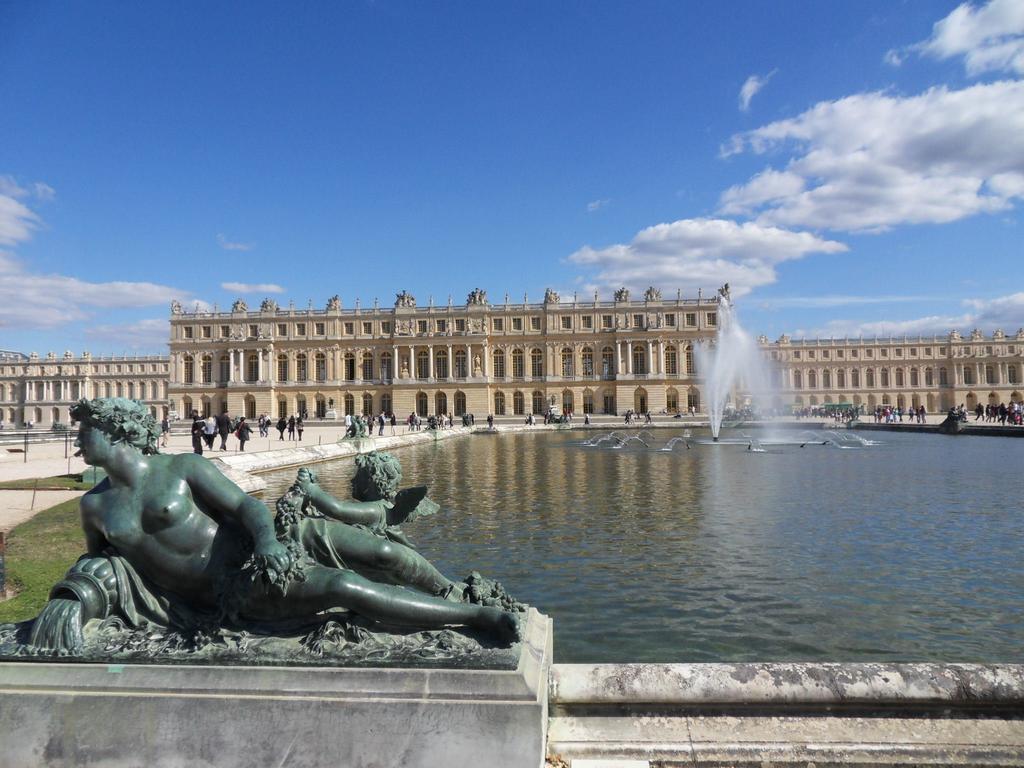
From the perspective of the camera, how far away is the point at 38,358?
4230 inches

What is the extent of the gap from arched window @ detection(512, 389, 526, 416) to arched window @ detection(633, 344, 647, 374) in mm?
12998

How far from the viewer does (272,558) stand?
2746 millimetres

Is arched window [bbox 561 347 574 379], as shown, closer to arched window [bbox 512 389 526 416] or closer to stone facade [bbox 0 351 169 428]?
arched window [bbox 512 389 526 416]

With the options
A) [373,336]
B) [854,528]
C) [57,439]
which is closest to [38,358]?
[373,336]

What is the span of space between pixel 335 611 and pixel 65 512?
9485 mm

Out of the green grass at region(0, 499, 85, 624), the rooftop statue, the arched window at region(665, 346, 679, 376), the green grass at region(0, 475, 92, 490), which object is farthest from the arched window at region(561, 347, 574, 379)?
the rooftop statue

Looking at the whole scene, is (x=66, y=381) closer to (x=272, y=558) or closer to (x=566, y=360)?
(x=566, y=360)

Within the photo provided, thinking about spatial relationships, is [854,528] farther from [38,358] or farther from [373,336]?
[38,358]

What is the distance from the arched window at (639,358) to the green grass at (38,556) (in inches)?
2617

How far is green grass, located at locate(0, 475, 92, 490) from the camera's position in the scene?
44.6ft

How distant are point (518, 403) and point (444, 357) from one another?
389 inches

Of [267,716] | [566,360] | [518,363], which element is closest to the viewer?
[267,716]

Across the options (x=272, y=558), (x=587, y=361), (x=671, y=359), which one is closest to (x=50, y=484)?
(x=272, y=558)

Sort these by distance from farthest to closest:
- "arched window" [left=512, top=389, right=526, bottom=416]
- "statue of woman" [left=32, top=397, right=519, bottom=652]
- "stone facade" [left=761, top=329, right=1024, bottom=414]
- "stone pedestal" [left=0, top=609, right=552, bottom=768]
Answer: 1. "stone facade" [left=761, top=329, right=1024, bottom=414]
2. "arched window" [left=512, top=389, right=526, bottom=416]
3. "statue of woman" [left=32, top=397, right=519, bottom=652]
4. "stone pedestal" [left=0, top=609, right=552, bottom=768]
